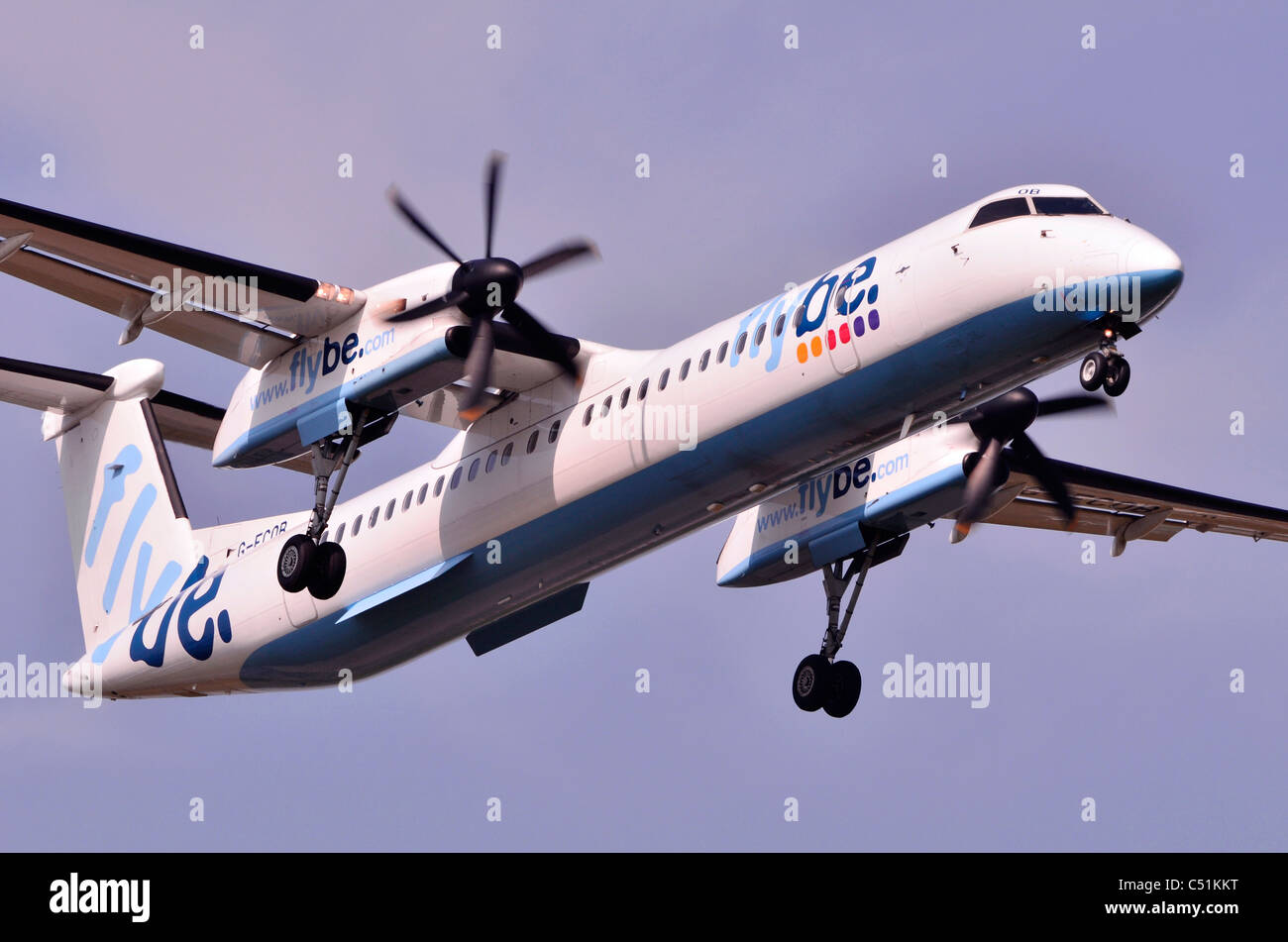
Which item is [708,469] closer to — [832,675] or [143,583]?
[832,675]

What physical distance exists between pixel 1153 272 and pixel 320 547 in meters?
9.69

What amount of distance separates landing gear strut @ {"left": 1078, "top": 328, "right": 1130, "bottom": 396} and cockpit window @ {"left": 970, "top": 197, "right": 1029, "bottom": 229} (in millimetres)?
1539

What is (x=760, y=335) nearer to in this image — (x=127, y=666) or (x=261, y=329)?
(x=261, y=329)

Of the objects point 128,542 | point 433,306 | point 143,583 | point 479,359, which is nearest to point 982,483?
point 479,359

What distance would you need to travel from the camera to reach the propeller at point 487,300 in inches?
831

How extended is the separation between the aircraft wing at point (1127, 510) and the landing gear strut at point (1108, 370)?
5.74m

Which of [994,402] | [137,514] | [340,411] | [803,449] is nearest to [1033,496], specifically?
[994,402]

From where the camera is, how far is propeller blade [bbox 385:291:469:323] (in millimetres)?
21125

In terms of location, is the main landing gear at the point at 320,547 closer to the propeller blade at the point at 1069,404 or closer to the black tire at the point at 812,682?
the black tire at the point at 812,682

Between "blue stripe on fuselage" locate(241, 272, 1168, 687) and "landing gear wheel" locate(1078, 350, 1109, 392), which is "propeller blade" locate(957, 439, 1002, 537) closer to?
"blue stripe on fuselage" locate(241, 272, 1168, 687)

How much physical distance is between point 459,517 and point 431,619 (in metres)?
1.30

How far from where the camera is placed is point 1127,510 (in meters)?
26.7

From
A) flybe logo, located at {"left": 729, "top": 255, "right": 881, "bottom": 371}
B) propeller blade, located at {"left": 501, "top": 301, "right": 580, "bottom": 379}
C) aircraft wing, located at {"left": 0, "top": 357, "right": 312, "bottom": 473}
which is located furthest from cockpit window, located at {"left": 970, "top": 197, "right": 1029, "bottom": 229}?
aircraft wing, located at {"left": 0, "top": 357, "right": 312, "bottom": 473}
